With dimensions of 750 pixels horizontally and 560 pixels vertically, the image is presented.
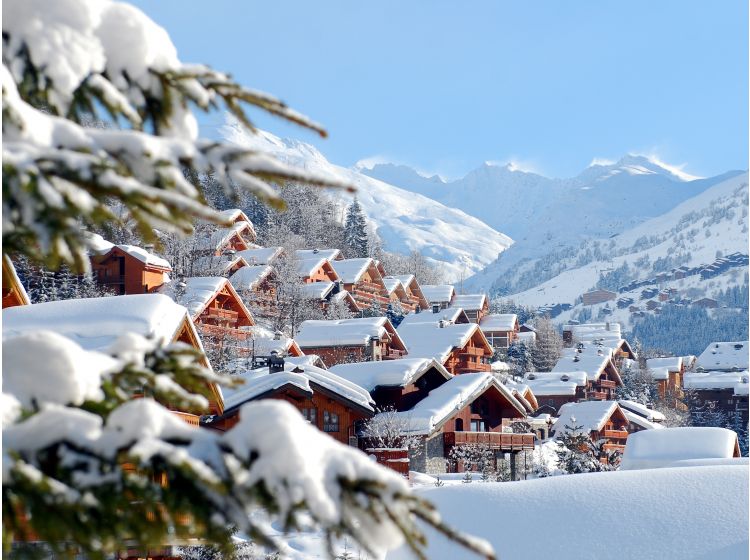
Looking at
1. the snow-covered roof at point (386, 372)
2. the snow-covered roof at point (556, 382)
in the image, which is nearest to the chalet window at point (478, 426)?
the snow-covered roof at point (386, 372)

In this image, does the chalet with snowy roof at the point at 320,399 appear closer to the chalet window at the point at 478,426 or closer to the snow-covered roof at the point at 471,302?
the chalet window at the point at 478,426

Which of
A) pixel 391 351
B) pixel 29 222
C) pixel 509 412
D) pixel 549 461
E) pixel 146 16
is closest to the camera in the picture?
pixel 29 222

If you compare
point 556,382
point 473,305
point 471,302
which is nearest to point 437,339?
point 556,382

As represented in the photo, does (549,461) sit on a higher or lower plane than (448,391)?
lower

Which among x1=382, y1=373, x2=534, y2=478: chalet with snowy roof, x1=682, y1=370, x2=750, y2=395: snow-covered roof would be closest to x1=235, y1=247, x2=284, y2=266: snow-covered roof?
x1=382, y1=373, x2=534, y2=478: chalet with snowy roof

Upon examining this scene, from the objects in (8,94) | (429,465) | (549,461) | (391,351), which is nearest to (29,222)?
(8,94)

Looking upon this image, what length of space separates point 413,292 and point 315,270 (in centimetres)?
2131

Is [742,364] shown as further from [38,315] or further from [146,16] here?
[146,16]

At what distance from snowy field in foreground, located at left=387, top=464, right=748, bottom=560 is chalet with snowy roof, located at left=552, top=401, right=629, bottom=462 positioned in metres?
42.0

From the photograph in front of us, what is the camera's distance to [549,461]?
4809cm

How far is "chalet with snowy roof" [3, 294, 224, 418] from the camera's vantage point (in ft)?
54.4

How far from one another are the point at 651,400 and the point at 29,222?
272 ft

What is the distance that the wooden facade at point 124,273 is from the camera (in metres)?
45.8

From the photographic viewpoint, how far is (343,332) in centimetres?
5541
